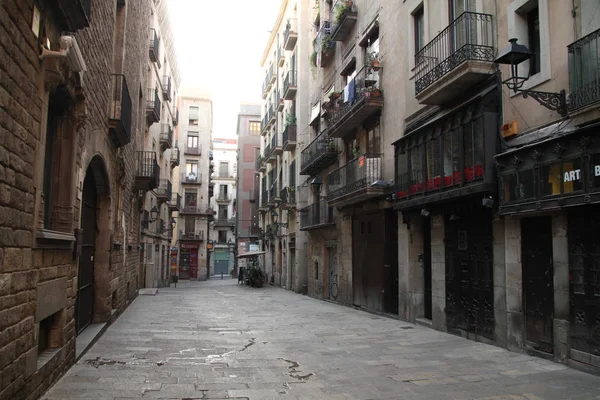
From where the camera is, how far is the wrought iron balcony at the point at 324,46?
20250 mm

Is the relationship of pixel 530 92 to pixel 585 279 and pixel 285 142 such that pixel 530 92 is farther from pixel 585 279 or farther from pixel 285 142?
pixel 285 142

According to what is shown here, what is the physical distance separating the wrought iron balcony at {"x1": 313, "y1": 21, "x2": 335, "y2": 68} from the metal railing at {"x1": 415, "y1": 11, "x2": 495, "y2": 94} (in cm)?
885

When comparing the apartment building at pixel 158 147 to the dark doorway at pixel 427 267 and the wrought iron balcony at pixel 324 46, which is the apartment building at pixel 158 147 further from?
the dark doorway at pixel 427 267

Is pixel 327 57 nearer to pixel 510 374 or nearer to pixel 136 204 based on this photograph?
pixel 136 204

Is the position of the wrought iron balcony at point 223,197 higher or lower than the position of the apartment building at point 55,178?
higher

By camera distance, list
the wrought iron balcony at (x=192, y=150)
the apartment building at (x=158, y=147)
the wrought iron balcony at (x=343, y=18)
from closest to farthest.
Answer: the wrought iron balcony at (x=343, y=18) → the apartment building at (x=158, y=147) → the wrought iron balcony at (x=192, y=150)

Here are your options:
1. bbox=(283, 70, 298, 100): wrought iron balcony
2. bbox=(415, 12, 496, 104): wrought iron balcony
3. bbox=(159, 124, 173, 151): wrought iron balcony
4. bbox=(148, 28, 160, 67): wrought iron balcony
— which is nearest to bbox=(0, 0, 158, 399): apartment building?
bbox=(415, 12, 496, 104): wrought iron balcony

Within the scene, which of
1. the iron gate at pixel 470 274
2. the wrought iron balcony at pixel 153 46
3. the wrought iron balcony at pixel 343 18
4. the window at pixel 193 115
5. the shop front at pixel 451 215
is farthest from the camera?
the window at pixel 193 115

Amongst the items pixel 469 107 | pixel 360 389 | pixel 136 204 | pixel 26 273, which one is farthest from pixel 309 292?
pixel 26 273

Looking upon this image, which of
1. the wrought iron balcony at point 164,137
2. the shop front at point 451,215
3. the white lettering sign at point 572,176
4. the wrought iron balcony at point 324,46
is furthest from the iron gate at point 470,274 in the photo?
the wrought iron balcony at point 164,137

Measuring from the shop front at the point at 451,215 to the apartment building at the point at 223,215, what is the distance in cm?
5061

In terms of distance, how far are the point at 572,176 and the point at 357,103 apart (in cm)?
903

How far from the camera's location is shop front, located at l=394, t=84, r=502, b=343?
9391 mm

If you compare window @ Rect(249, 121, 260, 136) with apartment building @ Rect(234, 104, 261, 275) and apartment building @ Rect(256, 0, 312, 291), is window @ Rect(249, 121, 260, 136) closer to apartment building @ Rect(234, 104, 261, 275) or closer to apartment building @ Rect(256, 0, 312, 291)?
apartment building @ Rect(234, 104, 261, 275)
